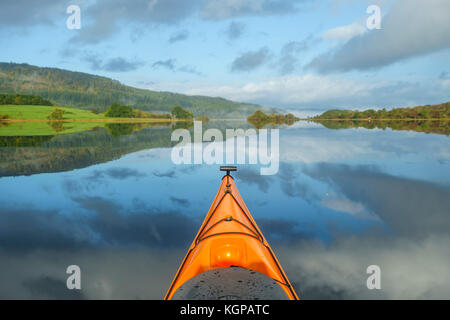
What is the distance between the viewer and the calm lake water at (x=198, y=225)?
11.3 ft

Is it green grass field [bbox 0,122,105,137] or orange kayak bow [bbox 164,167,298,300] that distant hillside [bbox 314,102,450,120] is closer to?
green grass field [bbox 0,122,105,137]

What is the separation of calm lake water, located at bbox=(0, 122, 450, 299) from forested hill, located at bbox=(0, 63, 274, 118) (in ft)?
428

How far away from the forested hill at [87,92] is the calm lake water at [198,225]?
428 feet

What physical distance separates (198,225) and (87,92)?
160 meters

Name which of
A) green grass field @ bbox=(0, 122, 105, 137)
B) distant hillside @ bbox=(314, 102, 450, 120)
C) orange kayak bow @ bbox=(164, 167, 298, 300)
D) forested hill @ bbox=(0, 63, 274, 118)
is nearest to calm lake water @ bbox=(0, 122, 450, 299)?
orange kayak bow @ bbox=(164, 167, 298, 300)

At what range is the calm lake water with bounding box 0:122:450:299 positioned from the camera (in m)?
3.44

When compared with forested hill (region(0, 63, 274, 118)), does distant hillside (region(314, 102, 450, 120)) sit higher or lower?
lower

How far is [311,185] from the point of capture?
8.17 meters

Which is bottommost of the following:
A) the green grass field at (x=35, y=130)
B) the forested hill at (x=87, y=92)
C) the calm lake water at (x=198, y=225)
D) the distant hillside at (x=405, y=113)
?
the calm lake water at (x=198, y=225)

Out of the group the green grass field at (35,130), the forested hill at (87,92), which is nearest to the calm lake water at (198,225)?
the green grass field at (35,130)

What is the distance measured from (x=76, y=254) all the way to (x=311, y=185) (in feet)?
20.9

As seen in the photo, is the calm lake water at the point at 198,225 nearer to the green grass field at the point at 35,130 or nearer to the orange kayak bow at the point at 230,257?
the orange kayak bow at the point at 230,257

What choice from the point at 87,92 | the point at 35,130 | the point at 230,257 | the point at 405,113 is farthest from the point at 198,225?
the point at 87,92
